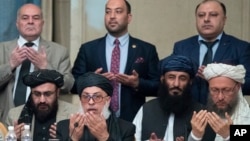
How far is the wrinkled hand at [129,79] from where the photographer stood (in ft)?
38.5

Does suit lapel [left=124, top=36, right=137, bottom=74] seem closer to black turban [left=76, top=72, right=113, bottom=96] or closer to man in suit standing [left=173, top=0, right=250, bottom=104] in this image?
man in suit standing [left=173, top=0, right=250, bottom=104]

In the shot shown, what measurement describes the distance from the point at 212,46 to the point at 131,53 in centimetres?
79

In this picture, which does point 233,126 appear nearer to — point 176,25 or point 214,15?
point 214,15

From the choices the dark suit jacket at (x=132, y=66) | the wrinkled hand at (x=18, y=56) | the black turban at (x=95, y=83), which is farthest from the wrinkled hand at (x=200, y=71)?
the wrinkled hand at (x=18, y=56)

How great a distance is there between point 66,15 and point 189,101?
2575 mm

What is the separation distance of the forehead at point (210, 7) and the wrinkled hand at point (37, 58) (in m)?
1.52

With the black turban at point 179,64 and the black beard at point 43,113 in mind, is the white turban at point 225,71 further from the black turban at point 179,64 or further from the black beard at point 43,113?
the black beard at point 43,113

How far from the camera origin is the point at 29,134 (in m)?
10.7

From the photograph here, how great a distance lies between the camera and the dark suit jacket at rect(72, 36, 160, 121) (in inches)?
469

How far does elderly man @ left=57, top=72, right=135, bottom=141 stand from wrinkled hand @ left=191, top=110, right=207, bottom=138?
1.82ft

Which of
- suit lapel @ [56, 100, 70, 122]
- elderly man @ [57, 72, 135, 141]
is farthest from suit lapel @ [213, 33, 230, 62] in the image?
suit lapel @ [56, 100, 70, 122]

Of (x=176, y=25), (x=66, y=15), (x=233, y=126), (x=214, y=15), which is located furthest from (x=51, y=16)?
(x=233, y=126)

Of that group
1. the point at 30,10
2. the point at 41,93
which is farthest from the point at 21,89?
the point at 30,10

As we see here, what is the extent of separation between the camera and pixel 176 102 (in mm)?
11258
